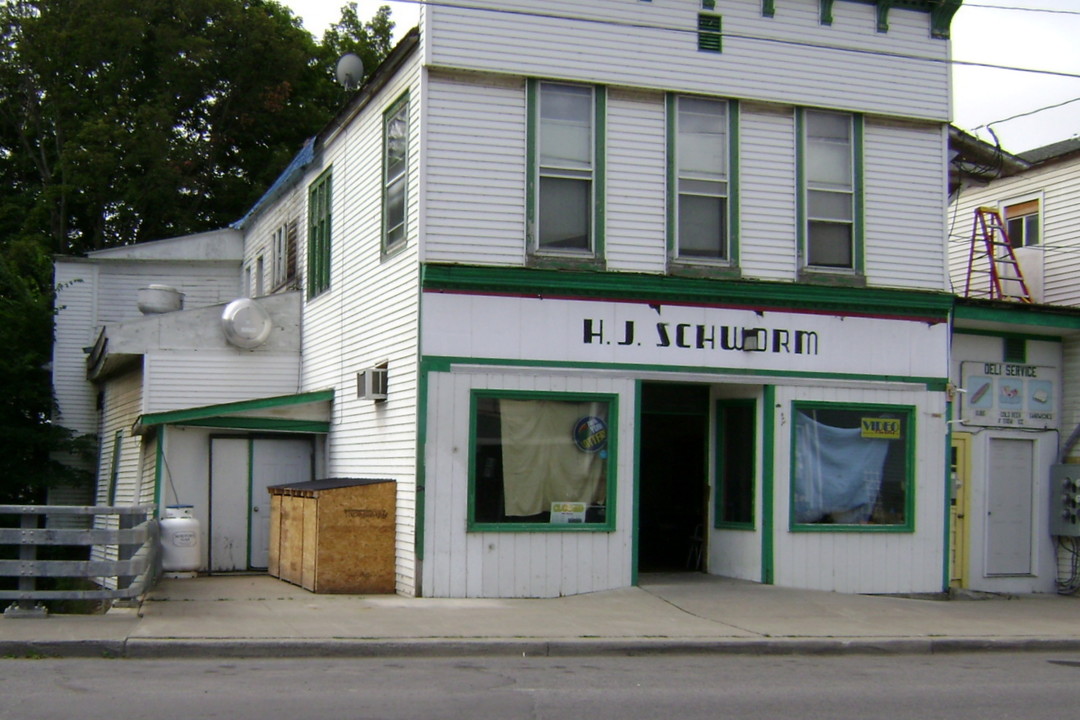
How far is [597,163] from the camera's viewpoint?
15.6 meters

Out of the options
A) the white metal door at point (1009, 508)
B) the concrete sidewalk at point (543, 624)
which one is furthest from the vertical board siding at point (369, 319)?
the white metal door at point (1009, 508)

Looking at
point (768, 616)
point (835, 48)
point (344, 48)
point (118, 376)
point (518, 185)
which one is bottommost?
point (768, 616)

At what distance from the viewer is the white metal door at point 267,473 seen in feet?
60.1

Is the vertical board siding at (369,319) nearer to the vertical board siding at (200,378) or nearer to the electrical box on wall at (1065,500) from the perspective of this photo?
the vertical board siding at (200,378)

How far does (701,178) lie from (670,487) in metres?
5.06

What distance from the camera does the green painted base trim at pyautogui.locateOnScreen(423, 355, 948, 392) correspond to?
14.8 m

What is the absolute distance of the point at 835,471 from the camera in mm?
16531

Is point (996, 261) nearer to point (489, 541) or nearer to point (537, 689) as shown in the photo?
point (489, 541)

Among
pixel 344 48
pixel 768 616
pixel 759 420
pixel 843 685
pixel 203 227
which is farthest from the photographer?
pixel 344 48

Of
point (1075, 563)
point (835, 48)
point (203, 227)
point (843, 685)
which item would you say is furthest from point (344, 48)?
point (843, 685)

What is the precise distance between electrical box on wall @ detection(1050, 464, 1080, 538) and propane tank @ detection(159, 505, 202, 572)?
39.9 feet

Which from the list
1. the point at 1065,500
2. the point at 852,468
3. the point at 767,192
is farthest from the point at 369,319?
the point at 1065,500

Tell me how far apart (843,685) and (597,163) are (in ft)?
25.0

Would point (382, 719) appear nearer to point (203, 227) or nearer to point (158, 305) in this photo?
point (158, 305)
